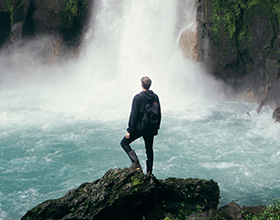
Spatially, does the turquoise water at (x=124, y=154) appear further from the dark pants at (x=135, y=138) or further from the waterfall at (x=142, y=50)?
the dark pants at (x=135, y=138)

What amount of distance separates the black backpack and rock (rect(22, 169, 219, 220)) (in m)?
0.84

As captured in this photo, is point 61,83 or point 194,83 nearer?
point 194,83

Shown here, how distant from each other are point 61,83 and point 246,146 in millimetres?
14167

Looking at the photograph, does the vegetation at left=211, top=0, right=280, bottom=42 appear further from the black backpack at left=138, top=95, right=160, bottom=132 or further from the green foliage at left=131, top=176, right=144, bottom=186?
the green foliage at left=131, top=176, right=144, bottom=186

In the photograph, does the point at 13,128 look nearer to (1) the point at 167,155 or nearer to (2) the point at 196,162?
(1) the point at 167,155

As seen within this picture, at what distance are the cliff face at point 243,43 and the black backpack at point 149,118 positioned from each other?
11235 millimetres

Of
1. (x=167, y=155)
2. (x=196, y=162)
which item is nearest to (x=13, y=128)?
(x=167, y=155)

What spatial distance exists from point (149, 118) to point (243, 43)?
40.8ft

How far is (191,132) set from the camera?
47.6 ft

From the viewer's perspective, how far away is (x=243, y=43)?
714 inches

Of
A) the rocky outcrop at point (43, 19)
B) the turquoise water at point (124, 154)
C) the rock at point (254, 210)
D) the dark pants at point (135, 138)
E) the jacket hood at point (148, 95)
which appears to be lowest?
the turquoise water at point (124, 154)

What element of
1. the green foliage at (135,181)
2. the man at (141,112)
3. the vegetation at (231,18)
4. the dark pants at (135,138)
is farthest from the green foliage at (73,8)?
the green foliage at (135,181)

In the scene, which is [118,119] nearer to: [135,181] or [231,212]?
[135,181]

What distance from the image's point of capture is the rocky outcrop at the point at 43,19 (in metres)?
22.6
